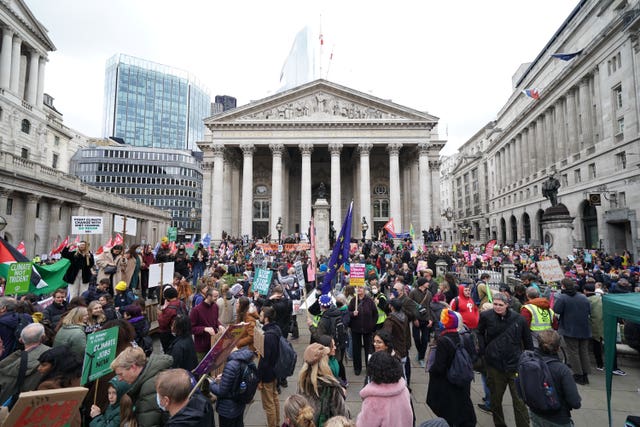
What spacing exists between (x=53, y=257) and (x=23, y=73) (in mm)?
38787

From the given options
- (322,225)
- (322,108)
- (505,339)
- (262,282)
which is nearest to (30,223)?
(322,225)

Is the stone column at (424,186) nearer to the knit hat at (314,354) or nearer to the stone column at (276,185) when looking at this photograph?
the stone column at (276,185)

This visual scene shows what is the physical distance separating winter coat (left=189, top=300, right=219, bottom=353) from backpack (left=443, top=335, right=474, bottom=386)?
13.9ft

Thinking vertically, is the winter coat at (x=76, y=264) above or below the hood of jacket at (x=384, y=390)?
above

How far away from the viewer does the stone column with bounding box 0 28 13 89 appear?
3394cm

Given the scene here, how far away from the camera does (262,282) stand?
8672 mm

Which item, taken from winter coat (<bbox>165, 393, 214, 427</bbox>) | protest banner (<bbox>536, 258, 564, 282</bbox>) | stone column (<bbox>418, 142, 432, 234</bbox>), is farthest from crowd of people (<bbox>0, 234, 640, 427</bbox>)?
stone column (<bbox>418, 142, 432, 234</bbox>)

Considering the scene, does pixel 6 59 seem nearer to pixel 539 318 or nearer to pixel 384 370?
pixel 384 370

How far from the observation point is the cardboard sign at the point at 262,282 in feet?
28.2

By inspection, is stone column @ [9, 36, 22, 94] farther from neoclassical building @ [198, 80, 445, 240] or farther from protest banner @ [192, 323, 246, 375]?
protest banner @ [192, 323, 246, 375]

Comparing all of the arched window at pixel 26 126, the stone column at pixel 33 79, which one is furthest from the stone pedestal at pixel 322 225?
the stone column at pixel 33 79

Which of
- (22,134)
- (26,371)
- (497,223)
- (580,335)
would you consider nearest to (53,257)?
(26,371)

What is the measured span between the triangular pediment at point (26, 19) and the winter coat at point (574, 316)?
50.6 metres

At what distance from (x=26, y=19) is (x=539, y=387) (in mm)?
54925
